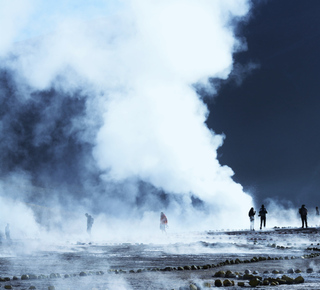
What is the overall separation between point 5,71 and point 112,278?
7770 centimetres

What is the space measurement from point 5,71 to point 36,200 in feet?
84.8

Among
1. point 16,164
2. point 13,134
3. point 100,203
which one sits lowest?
point 100,203

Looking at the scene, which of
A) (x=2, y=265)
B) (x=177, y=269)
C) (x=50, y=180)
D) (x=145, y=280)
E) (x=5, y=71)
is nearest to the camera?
(x=145, y=280)

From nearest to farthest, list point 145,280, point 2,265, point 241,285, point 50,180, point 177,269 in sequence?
point 241,285
point 145,280
point 177,269
point 2,265
point 50,180

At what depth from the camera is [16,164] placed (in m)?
77.9

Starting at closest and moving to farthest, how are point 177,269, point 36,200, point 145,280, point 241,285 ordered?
1. point 241,285
2. point 145,280
3. point 177,269
4. point 36,200

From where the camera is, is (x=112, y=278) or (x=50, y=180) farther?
(x=50, y=180)

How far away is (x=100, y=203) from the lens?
68.8m

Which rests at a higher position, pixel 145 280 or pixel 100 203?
pixel 100 203

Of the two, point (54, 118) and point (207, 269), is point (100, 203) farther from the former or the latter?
point (207, 269)

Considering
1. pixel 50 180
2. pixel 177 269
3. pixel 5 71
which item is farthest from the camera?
pixel 5 71

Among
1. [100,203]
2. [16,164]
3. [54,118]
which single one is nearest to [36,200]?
[100,203]

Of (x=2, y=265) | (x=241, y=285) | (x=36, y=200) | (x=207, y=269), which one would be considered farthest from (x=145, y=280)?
(x=36, y=200)

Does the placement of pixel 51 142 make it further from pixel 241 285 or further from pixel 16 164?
pixel 241 285
